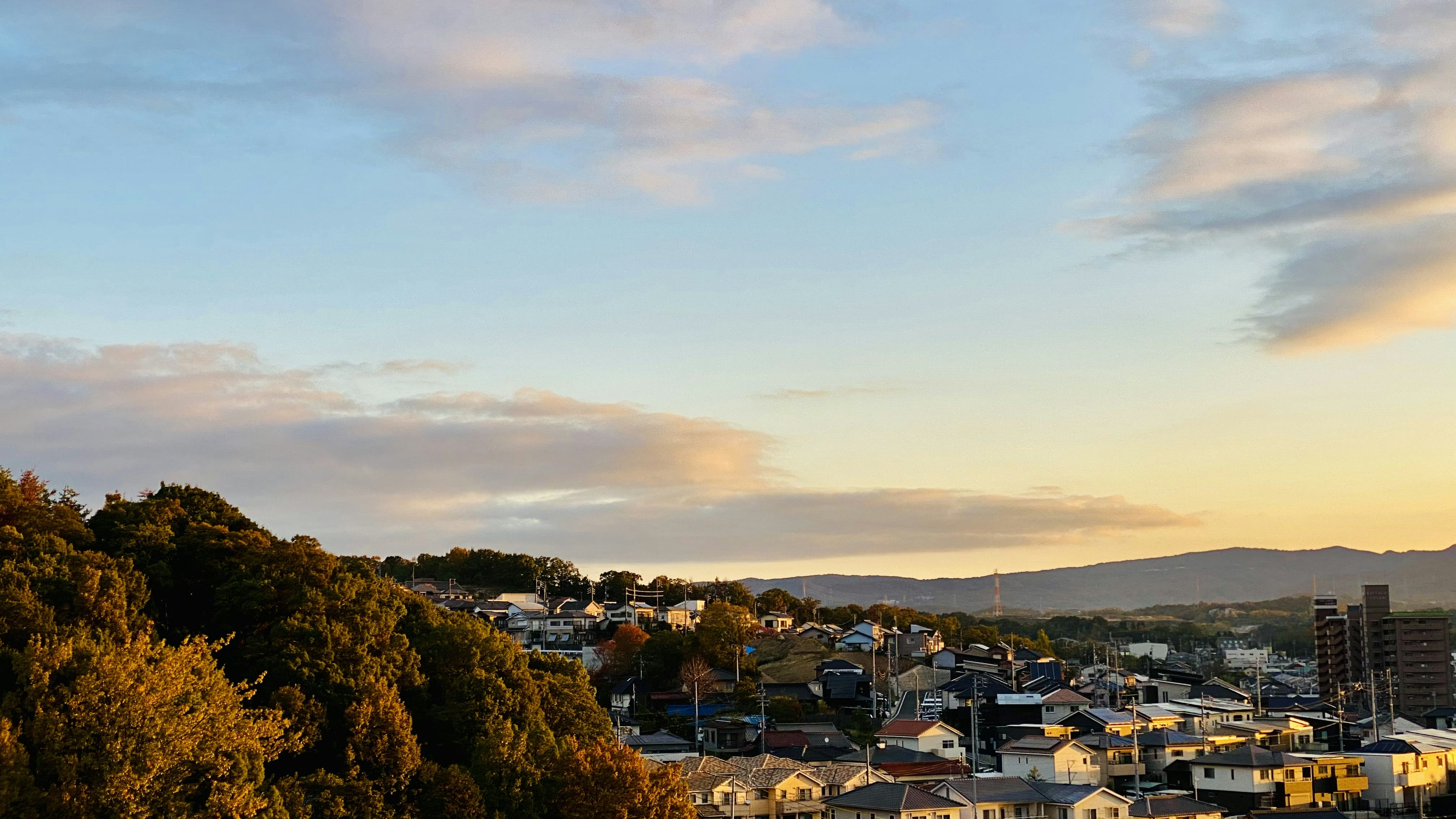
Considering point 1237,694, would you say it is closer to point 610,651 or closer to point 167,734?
point 610,651

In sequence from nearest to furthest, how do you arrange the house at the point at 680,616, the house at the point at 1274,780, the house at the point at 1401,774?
the house at the point at 1274,780
the house at the point at 1401,774
the house at the point at 680,616

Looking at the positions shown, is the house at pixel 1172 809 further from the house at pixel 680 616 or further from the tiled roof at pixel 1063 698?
the house at pixel 680 616

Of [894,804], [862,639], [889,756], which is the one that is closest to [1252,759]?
[889,756]

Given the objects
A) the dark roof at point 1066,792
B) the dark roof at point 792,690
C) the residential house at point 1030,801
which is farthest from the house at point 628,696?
the dark roof at point 1066,792

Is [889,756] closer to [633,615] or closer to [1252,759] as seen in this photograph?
[1252,759]

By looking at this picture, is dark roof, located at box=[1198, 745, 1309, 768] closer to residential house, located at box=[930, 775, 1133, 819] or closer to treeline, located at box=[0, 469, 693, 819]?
residential house, located at box=[930, 775, 1133, 819]

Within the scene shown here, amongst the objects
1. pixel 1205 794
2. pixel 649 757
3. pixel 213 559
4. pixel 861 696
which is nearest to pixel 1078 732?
pixel 1205 794
